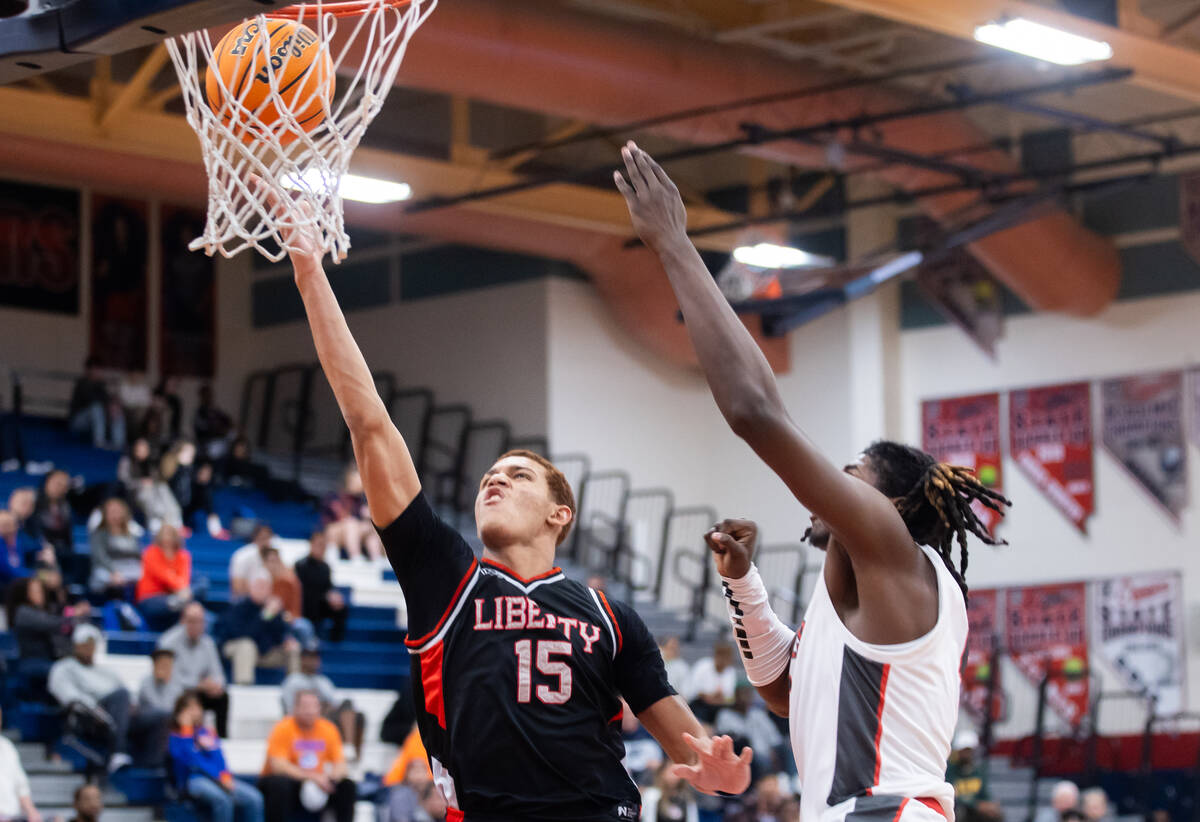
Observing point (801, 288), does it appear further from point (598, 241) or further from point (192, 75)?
point (192, 75)

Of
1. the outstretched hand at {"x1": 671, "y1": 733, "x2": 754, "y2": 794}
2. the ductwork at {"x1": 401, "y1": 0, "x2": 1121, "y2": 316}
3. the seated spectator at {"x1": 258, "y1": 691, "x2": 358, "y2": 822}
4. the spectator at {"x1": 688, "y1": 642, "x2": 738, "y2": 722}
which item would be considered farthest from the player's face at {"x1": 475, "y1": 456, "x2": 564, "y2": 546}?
the spectator at {"x1": 688, "y1": 642, "x2": 738, "y2": 722}

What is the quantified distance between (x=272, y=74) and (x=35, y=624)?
29.0ft

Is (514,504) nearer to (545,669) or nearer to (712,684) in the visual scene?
(545,669)

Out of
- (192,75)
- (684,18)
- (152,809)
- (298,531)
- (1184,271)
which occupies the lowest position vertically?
(152,809)

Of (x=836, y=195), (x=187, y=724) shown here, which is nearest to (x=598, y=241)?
(x=836, y=195)

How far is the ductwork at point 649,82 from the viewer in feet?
46.0

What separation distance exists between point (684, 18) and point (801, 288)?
313 cm

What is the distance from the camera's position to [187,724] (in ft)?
41.2

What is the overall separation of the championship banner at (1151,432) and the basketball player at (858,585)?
1698 cm

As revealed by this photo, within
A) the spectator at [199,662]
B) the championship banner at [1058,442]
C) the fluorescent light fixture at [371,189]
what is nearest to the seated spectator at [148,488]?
the spectator at [199,662]

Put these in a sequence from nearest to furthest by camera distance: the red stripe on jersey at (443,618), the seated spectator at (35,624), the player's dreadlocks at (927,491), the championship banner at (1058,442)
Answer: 1. the player's dreadlocks at (927,491)
2. the red stripe on jersey at (443,618)
3. the seated spectator at (35,624)
4. the championship banner at (1058,442)

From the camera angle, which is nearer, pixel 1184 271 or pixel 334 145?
pixel 334 145

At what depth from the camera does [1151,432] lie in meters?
20.5

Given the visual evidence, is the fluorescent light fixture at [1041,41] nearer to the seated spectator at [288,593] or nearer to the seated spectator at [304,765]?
the seated spectator at [304,765]
